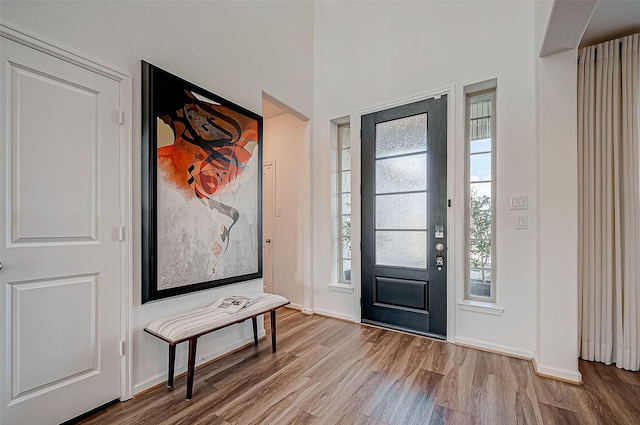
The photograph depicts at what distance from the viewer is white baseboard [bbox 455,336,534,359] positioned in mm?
2420

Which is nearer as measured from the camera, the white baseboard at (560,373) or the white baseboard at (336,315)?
the white baseboard at (560,373)

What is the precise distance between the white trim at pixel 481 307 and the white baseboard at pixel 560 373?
47 cm

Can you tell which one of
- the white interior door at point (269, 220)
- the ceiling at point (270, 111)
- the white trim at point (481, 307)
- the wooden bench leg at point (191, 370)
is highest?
the ceiling at point (270, 111)

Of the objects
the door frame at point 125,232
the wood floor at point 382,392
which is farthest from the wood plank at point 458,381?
the door frame at point 125,232

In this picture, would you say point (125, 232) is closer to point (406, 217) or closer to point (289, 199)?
point (289, 199)

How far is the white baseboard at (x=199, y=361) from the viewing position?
1934 mm

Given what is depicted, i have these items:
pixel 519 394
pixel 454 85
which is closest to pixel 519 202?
pixel 454 85

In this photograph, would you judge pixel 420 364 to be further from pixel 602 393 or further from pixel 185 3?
pixel 185 3

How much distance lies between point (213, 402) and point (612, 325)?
10.2 ft

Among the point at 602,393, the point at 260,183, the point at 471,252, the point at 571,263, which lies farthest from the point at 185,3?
the point at 602,393

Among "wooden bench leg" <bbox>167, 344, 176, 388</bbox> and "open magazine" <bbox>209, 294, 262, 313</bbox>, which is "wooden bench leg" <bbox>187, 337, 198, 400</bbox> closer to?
"wooden bench leg" <bbox>167, 344, 176, 388</bbox>

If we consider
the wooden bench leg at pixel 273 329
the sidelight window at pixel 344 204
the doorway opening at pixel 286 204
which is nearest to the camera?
the wooden bench leg at pixel 273 329

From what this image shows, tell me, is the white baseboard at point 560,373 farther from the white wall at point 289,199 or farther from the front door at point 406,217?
the white wall at point 289,199

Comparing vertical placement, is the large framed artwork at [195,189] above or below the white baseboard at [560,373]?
above
